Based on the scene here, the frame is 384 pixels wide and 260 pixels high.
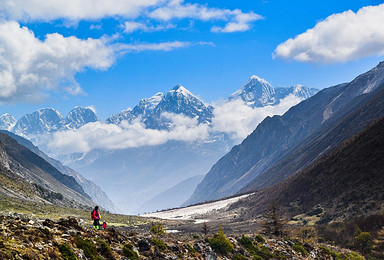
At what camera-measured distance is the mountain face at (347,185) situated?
4698 inches

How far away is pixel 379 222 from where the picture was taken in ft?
281

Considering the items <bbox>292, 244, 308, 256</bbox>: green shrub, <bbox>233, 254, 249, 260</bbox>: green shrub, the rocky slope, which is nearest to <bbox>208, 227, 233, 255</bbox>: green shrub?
the rocky slope

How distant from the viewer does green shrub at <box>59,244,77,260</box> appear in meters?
20.9

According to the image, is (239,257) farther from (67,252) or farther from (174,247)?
(67,252)

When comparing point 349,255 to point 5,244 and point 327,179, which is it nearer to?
point 5,244

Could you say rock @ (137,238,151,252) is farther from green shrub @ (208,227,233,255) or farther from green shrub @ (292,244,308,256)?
green shrub @ (292,244,308,256)

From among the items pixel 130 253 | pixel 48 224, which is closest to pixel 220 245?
pixel 130 253

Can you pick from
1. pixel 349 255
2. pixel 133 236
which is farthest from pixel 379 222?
pixel 133 236

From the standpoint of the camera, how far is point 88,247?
2366 centimetres

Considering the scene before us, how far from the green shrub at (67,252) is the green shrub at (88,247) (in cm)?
168

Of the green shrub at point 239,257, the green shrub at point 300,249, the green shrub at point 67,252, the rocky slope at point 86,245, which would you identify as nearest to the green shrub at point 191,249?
the rocky slope at point 86,245

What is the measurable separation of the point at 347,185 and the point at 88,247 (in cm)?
14056

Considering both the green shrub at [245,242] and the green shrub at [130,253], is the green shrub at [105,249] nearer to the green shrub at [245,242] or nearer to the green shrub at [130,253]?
the green shrub at [130,253]

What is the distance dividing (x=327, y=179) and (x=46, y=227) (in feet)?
545
